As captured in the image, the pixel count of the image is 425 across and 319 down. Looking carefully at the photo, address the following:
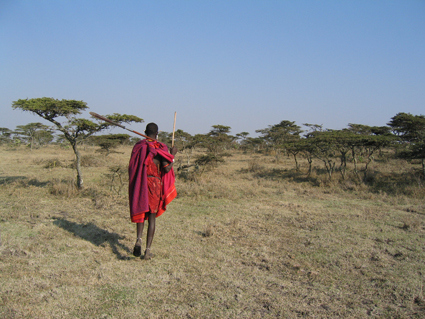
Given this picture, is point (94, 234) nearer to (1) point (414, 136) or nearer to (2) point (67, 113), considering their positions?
(2) point (67, 113)

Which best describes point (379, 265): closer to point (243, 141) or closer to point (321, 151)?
point (321, 151)

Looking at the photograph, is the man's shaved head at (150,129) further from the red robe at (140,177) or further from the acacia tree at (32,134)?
the acacia tree at (32,134)

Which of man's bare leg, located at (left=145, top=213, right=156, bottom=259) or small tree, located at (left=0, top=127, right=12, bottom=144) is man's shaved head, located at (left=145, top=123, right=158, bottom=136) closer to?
man's bare leg, located at (left=145, top=213, right=156, bottom=259)

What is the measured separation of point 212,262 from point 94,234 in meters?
2.16

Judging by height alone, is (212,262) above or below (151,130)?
below

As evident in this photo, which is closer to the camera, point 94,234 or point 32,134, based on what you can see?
point 94,234

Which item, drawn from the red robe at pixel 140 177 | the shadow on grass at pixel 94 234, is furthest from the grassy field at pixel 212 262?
the red robe at pixel 140 177

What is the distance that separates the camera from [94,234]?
4598 millimetres

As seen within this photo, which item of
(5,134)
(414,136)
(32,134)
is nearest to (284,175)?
(414,136)

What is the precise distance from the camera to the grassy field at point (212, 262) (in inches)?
101

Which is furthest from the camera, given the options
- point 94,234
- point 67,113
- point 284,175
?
point 284,175

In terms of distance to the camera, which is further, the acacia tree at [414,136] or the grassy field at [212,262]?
the acacia tree at [414,136]

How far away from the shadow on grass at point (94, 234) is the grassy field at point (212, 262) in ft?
0.05

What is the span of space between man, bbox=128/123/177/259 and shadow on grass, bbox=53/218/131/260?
579mm
